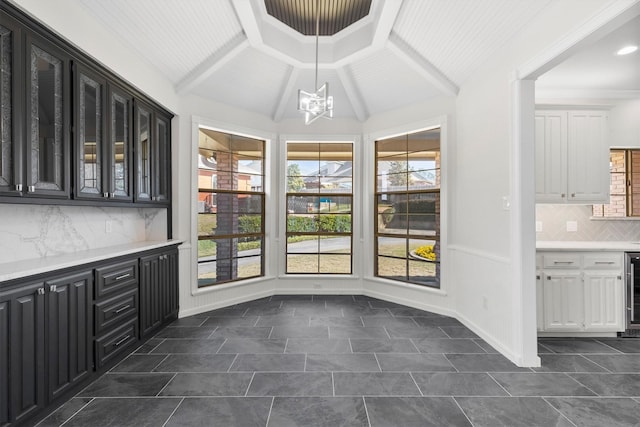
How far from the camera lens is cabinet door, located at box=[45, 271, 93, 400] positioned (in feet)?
6.63

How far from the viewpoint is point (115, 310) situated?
2641mm

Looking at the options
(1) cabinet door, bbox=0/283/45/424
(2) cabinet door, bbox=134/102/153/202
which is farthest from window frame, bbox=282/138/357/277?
(1) cabinet door, bbox=0/283/45/424

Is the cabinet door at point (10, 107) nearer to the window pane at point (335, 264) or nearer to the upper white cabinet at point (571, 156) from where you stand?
the window pane at point (335, 264)

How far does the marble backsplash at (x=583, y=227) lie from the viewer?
382cm

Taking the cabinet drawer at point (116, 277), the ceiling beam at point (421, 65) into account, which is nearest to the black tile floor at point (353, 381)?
the cabinet drawer at point (116, 277)

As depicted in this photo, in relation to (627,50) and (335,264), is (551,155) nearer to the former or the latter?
(627,50)

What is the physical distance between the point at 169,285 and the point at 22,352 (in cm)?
176

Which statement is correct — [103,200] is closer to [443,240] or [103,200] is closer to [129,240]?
[129,240]

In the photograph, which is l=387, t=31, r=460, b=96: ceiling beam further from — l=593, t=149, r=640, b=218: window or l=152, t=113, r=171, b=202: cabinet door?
l=152, t=113, r=171, b=202: cabinet door

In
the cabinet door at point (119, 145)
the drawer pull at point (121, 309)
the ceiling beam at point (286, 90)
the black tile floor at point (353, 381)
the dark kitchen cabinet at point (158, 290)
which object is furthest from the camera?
the ceiling beam at point (286, 90)

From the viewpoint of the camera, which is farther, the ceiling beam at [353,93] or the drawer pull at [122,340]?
the ceiling beam at [353,93]

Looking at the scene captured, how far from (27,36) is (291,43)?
8.48ft

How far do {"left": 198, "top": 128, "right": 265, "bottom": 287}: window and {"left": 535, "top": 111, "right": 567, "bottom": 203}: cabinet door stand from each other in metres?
3.61

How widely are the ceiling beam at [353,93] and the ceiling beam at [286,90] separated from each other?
59 centimetres
